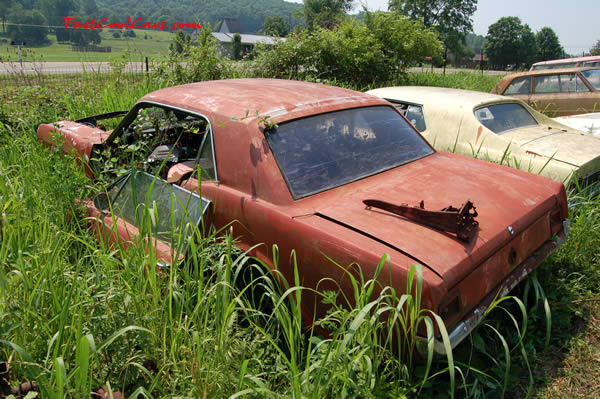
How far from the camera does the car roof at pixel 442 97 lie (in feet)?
16.5

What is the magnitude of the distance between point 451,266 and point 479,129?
3.13m

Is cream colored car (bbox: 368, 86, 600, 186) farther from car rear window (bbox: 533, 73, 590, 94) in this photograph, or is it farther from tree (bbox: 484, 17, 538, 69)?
tree (bbox: 484, 17, 538, 69)

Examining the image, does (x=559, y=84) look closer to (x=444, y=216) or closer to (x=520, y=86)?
(x=520, y=86)

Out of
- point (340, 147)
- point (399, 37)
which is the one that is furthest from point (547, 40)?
point (340, 147)

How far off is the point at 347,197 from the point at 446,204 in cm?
54

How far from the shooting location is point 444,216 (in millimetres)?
2178

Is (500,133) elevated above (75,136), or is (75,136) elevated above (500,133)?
(500,133)

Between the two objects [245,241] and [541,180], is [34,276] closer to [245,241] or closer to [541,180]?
[245,241]

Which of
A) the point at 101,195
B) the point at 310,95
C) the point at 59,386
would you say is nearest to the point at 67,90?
the point at 101,195

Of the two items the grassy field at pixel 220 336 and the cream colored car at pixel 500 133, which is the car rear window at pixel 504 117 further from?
the grassy field at pixel 220 336

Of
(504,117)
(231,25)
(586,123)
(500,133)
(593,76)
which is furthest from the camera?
(231,25)

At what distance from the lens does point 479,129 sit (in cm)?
467

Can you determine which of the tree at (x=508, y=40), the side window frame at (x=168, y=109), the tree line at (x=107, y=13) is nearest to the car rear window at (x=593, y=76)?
the side window frame at (x=168, y=109)

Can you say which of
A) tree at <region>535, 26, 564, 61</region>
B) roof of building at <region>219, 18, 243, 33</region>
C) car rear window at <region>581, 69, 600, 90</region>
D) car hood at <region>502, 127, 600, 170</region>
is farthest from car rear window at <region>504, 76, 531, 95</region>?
roof of building at <region>219, 18, 243, 33</region>
